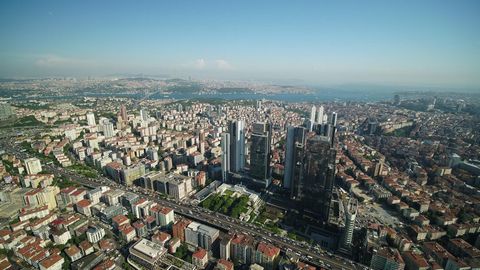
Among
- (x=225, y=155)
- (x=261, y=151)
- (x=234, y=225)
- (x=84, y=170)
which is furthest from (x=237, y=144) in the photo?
(x=84, y=170)

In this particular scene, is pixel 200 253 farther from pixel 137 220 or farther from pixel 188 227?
pixel 137 220

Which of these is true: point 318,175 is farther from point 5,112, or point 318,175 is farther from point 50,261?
point 5,112

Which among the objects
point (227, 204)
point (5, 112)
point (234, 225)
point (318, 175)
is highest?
point (5, 112)

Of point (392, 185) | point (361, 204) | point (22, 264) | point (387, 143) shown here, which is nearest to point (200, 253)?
point (22, 264)

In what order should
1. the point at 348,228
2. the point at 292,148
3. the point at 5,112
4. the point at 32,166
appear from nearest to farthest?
the point at 348,228, the point at 292,148, the point at 32,166, the point at 5,112

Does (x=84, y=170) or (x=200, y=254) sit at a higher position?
(x=200, y=254)

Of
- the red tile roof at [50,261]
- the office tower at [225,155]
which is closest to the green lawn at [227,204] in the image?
the office tower at [225,155]

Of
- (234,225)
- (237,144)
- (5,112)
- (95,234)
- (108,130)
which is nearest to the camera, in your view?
(95,234)
